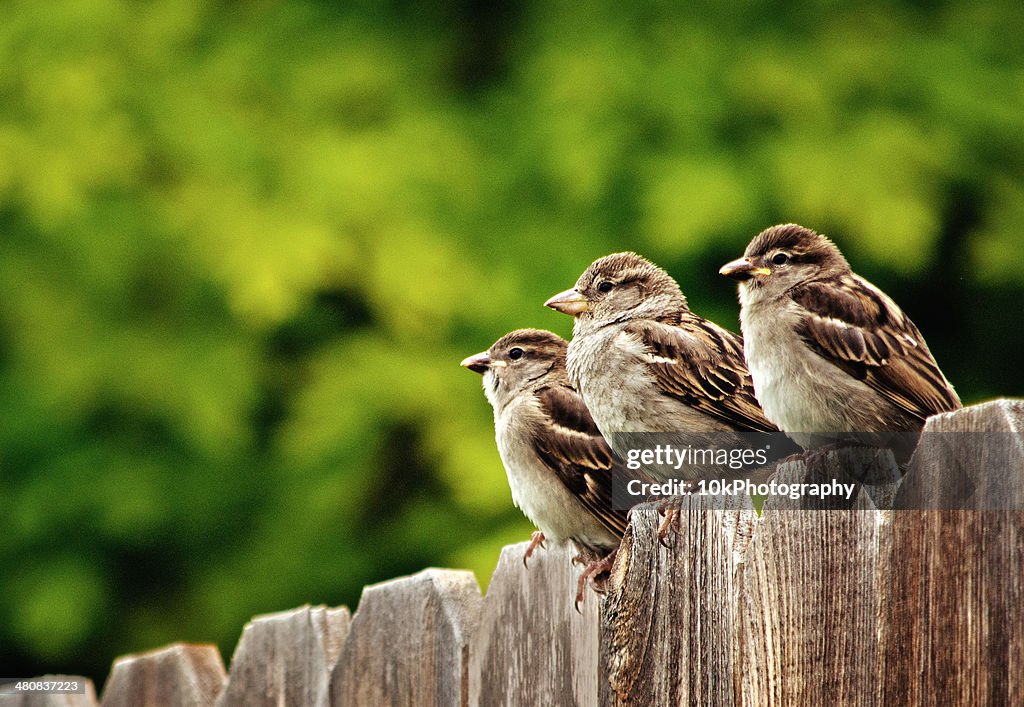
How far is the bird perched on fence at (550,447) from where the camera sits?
3.44 m

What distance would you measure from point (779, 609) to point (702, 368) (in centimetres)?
110

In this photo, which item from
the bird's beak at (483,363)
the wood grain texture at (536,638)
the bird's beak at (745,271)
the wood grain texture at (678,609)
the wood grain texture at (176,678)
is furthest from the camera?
the bird's beak at (483,363)

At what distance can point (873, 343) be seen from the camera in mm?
2592

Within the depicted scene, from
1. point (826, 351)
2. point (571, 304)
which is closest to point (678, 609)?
point (826, 351)

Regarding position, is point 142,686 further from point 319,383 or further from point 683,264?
point 683,264

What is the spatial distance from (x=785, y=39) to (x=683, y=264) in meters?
1.11

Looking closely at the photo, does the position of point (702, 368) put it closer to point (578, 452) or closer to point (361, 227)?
point (578, 452)

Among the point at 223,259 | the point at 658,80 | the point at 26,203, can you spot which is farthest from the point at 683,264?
the point at 26,203

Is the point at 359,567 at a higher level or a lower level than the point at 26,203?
lower

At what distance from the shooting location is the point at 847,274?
281 cm

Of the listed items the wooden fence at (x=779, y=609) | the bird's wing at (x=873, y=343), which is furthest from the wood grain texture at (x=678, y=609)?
the bird's wing at (x=873, y=343)

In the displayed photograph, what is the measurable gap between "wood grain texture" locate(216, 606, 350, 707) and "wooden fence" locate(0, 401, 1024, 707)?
1.21ft

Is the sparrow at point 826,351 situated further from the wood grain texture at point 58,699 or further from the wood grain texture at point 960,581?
the wood grain texture at point 58,699

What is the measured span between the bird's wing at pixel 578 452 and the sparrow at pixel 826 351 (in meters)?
0.79
